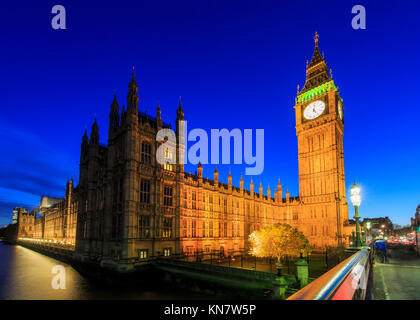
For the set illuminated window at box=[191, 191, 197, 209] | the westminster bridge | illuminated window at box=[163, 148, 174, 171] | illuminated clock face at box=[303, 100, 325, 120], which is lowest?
the westminster bridge

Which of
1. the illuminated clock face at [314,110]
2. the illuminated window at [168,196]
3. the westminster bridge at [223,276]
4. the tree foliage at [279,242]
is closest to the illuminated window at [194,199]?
the illuminated window at [168,196]

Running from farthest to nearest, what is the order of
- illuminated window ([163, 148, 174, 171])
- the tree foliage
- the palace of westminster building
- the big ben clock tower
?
the big ben clock tower
illuminated window ([163, 148, 174, 171])
the palace of westminster building
the tree foliage

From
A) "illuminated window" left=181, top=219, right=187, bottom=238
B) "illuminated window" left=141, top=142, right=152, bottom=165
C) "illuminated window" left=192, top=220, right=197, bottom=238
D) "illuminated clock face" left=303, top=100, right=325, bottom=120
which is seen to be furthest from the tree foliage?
Result: "illuminated clock face" left=303, top=100, right=325, bottom=120

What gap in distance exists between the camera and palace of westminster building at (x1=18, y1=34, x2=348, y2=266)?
42.1 meters

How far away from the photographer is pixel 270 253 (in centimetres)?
3481

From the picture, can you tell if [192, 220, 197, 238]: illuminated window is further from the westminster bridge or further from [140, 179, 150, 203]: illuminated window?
[140, 179, 150, 203]: illuminated window

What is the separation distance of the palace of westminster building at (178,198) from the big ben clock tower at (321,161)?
28 centimetres

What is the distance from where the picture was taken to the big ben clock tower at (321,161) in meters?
70.7

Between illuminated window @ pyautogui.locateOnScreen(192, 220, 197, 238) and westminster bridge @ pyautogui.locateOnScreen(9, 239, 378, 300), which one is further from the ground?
illuminated window @ pyautogui.locateOnScreen(192, 220, 197, 238)

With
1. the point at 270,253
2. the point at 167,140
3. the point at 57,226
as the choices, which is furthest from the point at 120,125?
the point at 57,226

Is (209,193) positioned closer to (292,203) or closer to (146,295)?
(146,295)

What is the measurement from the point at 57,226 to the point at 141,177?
70100 millimetres

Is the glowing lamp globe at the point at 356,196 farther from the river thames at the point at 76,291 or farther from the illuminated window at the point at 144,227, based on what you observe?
the illuminated window at the point at 144,227

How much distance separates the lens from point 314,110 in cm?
7994
